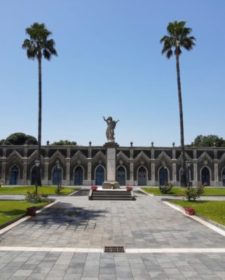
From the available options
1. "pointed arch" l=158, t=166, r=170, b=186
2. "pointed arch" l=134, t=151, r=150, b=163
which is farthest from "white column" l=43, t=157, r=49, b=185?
"pointed arch" l=158, t=166, r=170, b=186

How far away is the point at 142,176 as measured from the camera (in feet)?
208

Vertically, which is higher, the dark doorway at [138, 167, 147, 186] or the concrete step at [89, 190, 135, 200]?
the dark doorway at [138, 167, 147, 186]

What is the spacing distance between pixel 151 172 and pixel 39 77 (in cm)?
2770

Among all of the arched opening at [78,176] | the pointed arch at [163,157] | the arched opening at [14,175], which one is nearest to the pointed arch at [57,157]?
the arched opening at [78,176]

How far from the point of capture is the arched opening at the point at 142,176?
63.0 metres

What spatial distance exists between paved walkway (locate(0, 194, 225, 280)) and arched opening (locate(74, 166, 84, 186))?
45710 millimetres

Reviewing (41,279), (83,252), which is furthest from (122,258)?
(41,279)

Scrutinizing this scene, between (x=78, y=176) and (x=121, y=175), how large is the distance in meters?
7.79

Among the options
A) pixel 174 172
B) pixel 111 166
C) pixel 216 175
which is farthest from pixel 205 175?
pixel 111 166

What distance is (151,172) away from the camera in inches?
2483

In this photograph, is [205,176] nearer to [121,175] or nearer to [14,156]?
[121,175]

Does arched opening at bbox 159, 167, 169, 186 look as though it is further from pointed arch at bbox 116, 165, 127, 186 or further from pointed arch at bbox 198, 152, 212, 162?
pointed arch at bbox 198, 152, 212, 162

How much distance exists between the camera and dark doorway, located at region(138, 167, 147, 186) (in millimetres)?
62969

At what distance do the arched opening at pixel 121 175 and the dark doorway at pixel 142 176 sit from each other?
2.76m
